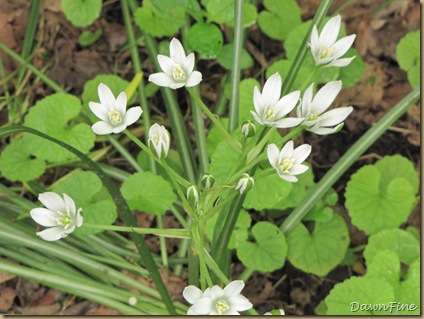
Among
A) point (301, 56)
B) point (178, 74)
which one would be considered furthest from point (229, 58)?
point (178, 74)

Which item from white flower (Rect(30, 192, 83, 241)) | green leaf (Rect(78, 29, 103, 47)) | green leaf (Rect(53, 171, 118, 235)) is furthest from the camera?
green leaf (Rect(78, 29, 103, 47))

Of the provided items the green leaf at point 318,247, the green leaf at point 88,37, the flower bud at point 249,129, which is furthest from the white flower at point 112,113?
the green leaf at point 88,37

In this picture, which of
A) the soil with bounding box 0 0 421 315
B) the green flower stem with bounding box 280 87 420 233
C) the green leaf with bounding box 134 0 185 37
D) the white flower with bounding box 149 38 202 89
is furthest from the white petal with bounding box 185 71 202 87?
the soil with bounding box 0 0 421 315

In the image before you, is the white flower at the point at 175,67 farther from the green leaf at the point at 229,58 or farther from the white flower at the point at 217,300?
the green leaf at the point at 229,58

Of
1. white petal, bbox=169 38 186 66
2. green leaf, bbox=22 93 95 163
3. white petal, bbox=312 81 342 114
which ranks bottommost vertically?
green leaf, bbox=22 93 95 163

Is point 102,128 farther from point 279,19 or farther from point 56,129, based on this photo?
point 279,19

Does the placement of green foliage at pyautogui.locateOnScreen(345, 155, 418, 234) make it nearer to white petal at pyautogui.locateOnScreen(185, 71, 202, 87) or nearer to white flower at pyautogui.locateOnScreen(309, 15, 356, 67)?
white flower at pyautogui.locateOnScreen(309, 15, 356, 67)

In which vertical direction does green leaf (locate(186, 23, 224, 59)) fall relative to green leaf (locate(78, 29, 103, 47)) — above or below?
above
